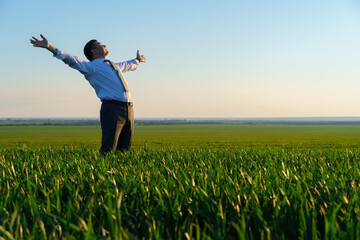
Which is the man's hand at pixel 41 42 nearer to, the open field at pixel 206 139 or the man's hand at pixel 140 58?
the man's hand at pixel 140 58

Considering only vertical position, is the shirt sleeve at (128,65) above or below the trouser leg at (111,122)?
above

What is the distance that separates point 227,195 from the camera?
1.92 meters

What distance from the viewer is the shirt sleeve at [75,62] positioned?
4.87 meters

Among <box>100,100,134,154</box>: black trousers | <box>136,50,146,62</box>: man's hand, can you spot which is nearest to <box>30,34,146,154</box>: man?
<box>100,100,134,154</box>: black trousers

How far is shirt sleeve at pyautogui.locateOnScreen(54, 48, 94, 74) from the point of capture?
16.0ft

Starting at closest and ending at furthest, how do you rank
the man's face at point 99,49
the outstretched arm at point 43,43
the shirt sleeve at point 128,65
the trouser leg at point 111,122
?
the outstretched arm at point 43,43, the trouser leg at point 111,122, the man's face at point 99,49, the shirt sleeve at point 128,65

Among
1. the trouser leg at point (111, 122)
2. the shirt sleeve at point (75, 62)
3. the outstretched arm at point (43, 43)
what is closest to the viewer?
the outstretched arm at point (43, 43)

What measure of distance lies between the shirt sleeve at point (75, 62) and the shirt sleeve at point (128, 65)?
2.51 feet

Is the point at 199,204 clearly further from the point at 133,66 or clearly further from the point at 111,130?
the point at 133,66

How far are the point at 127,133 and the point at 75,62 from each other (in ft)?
5.37

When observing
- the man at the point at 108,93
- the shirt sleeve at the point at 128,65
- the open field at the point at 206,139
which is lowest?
the open field at the point at 206,139

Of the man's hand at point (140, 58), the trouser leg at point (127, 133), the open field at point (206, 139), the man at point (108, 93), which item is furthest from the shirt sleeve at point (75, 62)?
the open field at point (206, 139)

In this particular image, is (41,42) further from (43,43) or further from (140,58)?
(140,58)

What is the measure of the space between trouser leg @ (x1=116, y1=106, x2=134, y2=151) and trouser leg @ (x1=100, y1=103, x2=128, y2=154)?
0.18 meters
